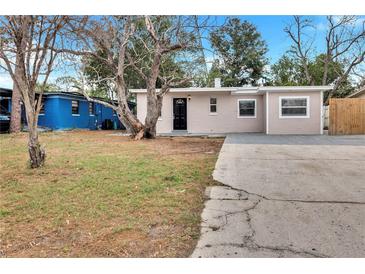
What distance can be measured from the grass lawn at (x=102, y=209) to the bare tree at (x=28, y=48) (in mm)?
1375

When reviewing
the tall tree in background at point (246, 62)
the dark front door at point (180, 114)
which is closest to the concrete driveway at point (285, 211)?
the dark front door at point (180, 114)

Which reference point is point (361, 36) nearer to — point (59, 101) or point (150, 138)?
point (150, 138)

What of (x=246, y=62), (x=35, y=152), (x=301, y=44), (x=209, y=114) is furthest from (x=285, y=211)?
(x=301, y=44)

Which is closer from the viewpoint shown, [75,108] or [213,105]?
[213,105]

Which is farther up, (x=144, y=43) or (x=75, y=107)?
(x=144, y=43)

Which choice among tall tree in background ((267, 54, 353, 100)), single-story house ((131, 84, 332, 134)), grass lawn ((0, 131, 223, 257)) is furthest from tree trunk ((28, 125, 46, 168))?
tall tree in background ((267, 54, 353, 100))

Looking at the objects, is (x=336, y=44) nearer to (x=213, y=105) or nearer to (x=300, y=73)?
(x=300, y=73)

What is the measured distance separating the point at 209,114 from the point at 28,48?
526 inches

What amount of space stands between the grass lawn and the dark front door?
11819mm

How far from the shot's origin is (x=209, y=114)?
18.5 meters

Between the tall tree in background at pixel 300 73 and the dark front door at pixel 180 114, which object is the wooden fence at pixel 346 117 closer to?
the dark front door at pixel 180 114

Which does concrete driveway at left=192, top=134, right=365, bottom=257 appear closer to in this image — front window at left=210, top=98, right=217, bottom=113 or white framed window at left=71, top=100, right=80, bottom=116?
A: front window at left=210, top=98, right=217, bottom=113

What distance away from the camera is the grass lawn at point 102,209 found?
9.76 feet

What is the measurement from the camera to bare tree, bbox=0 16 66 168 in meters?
5.46
